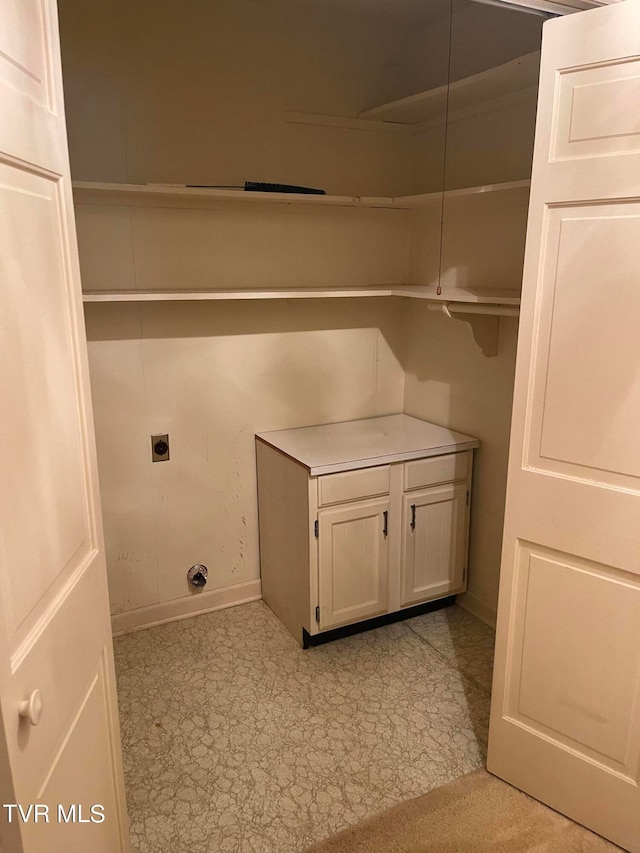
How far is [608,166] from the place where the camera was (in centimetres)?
147

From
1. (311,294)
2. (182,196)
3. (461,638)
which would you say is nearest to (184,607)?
(461,638)

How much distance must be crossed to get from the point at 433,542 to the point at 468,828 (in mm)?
1182

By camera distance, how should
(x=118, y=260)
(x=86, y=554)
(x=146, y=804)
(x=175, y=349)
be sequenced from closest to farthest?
(x=86, y=554)
(x=146, y=804)
(x=118, y=260)
(x=175, y=349)

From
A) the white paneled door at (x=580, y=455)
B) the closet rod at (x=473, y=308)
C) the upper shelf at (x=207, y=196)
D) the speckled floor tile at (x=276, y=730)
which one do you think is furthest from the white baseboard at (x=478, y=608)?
the upper shelf at (x=207, y=196)

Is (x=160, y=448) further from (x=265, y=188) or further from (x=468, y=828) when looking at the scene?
(x=468, y=828)

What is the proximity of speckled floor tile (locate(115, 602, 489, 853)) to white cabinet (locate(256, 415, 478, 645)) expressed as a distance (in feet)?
0.68

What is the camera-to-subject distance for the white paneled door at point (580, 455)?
4.85ft

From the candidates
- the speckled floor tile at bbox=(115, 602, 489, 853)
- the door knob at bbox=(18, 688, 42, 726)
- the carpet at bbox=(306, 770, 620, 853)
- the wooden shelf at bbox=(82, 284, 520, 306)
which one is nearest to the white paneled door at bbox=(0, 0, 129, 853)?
the door knob at bbox=(18, 688, 42, 726)

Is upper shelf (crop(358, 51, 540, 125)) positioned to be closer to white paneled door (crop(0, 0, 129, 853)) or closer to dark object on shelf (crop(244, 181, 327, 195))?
dark object on shelf (crop(244, 181, 327, 195))

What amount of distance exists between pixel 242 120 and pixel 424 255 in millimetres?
1034

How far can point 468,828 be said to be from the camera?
181cm

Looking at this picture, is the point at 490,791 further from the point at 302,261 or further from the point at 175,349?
the point at 302,261

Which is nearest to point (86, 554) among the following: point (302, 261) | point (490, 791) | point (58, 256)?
point (58, 256)

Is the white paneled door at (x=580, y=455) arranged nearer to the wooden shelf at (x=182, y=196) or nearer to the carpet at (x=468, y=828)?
the carpet at (x=468, y=828)
